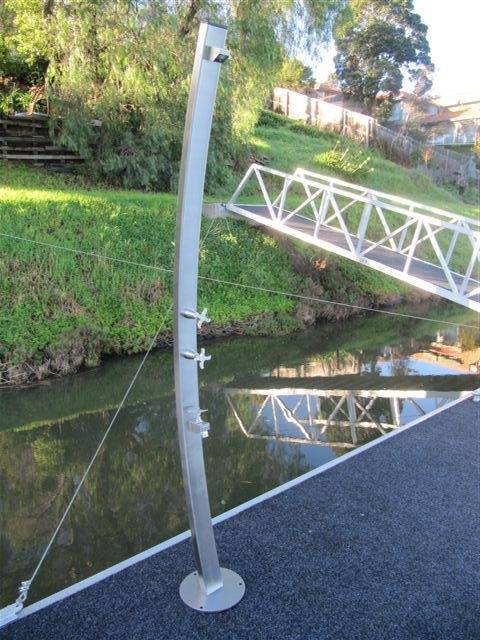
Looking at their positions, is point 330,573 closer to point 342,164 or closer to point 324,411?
point 324,411

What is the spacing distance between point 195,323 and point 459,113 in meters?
48.9

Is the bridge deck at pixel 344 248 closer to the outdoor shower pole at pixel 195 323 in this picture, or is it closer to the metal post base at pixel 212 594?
the metal post base at pixel 212 594

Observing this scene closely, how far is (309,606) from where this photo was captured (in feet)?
9.07

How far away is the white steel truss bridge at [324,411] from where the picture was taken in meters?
6.13

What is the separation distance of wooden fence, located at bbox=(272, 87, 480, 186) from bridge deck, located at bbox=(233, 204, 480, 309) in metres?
13.9

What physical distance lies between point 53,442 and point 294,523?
332 centimetres

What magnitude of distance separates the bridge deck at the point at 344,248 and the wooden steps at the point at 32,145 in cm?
394

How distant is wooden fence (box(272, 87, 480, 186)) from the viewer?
78.4 ft

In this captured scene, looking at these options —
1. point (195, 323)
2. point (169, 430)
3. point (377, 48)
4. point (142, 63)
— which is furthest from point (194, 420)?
point (377, 48)

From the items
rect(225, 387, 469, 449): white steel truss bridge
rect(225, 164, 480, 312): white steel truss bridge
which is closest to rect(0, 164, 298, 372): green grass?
rect(225, 164, 480, 312): white steel truss bridge

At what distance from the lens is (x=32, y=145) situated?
11.9 meters

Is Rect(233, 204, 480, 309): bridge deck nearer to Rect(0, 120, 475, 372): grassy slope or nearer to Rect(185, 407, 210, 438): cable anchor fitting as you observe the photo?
Rect(0, 120, 475, 372): grassy slope

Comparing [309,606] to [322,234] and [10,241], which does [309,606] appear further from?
[322,234]

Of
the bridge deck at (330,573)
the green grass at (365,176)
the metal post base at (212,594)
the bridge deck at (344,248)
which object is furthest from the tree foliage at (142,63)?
the metal post base at (212,594)
